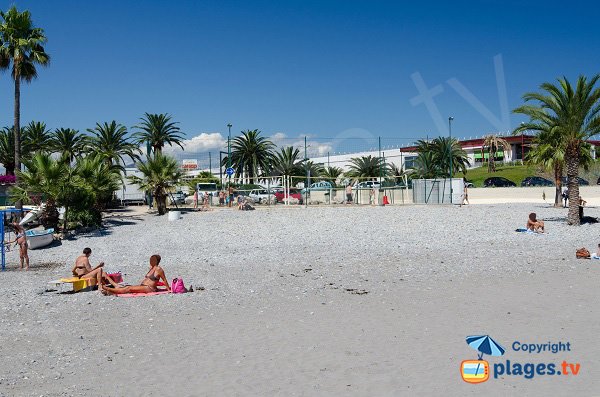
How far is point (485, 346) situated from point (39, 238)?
1824 centimetres

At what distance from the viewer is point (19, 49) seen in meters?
28.4

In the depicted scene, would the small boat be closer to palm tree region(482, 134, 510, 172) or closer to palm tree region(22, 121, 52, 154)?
palm tree region(22, 121, 52, 154)

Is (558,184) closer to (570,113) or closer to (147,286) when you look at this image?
(570,113)

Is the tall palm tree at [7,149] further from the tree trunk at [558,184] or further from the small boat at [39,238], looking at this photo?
the tree trunk at [558,184]

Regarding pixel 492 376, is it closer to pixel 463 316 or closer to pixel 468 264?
pixel 463 316

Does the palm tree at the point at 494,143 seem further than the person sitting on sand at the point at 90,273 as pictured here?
Yes

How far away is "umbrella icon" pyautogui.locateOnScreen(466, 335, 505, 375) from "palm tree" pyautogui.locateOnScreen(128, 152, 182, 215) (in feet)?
85.5

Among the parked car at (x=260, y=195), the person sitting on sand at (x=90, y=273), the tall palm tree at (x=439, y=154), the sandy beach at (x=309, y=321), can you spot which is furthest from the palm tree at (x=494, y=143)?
the person sitting on sand at (x=90, y=273)

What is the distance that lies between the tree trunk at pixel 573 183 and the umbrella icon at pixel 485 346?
17.6 metres

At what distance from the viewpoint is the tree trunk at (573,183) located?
2308 centimetres

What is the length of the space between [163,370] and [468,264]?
10030 millimetres

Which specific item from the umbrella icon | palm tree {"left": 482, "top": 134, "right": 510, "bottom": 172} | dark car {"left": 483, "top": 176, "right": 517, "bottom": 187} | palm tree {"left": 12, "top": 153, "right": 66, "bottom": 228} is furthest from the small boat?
palm tree {"left": 482, "top": 134, "right": 510, "bottom": 172}

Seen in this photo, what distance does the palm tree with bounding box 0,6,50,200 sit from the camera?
1117 inches

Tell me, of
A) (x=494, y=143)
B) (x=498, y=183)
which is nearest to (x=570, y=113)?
(x=498, y=183)
